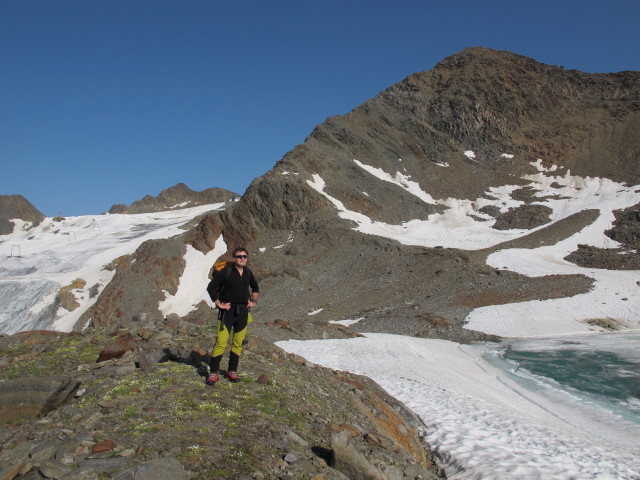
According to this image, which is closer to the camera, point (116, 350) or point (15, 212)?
point (116, 350)

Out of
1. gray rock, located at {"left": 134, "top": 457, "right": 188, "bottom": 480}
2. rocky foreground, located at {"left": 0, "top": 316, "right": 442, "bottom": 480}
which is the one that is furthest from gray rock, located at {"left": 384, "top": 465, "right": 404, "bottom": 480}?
gray rock, located at {"left": 134, "top": 457, "right": 188, "bottom": 480}

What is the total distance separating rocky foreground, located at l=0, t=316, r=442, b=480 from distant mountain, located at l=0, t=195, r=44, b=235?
118 m

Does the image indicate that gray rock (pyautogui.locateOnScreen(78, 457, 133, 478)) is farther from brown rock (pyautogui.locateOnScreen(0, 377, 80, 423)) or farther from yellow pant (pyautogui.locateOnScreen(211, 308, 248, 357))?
yellow pant (pyautogui.locateOnScreen(211, 308, 248, 357))

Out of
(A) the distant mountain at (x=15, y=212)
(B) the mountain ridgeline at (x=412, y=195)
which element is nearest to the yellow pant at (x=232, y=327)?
(B) the mountain ridgeline at (x=412, y=195)

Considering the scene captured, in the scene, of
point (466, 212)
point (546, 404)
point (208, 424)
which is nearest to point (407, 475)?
point (208, 424)

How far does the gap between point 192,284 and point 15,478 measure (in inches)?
1859

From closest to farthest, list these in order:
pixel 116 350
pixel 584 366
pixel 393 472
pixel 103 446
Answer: pixel 103 446
pixel 393 472
pixel 116 350
pixel 584 366

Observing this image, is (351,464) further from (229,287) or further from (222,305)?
(229,287)

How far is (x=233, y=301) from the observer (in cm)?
823

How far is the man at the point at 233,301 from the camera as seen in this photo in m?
8.08

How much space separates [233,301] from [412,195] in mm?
58090

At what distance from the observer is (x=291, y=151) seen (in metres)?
65.0

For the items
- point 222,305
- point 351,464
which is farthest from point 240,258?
point 351,464

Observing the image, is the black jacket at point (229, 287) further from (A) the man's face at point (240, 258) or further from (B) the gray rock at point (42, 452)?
(B) the gray rock at point (42, 452)
